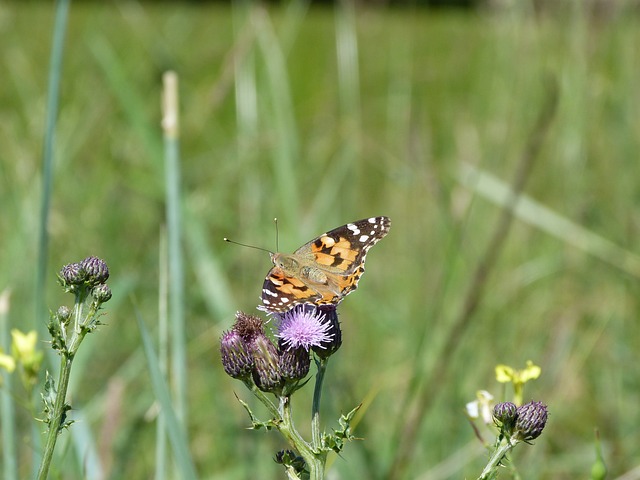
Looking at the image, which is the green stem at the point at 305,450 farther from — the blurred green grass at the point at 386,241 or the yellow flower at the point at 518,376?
the blurred green grass at the point at 386,241

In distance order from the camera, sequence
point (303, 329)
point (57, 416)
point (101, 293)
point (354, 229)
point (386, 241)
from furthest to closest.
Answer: point (386, 241), point (354, 229), point (303, 329), point (101, 293), point (57, 416)

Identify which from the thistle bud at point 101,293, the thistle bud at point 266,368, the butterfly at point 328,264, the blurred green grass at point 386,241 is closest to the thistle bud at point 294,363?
the thistle bud at point 266,368

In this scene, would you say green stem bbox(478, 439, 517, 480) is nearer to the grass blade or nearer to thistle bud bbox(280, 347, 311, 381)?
thistle bud bbox(280, 347, 311, 381)

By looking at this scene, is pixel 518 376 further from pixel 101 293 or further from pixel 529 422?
pixel 101 293

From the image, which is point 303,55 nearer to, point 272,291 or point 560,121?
point 560,121

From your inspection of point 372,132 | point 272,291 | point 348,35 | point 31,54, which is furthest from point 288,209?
point 31,54

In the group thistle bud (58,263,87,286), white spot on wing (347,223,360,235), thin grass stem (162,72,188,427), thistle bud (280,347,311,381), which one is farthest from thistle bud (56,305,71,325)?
white spot on wing (347,223,360,235)

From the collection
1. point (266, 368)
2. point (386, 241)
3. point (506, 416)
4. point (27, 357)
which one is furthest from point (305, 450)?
point (386, 241)
